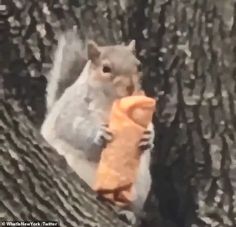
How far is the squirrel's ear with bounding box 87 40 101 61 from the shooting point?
1304 millimetres

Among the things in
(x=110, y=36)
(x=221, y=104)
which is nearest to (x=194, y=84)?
(x=221, y=104)

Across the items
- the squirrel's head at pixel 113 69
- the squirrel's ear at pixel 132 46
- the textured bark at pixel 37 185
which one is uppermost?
the squirrel's ear at pixel 132 46

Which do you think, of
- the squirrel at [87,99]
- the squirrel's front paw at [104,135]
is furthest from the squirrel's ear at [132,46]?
the squirrel's front paw at [104,135]

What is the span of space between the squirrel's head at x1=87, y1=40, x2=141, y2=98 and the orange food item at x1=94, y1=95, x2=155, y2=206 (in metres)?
0.02

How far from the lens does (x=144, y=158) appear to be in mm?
1306

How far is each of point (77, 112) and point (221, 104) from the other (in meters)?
0.24

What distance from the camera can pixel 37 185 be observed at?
4.10ft

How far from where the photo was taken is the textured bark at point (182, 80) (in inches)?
51.8

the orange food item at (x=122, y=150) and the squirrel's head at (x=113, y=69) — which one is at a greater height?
the squirrel's head at (x=113, y=69)

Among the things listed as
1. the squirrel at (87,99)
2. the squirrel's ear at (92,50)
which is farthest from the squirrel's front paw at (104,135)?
the squirrel's ear at (92,50)

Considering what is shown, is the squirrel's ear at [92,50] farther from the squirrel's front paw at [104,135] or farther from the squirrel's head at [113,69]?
the squirrel's front paw at [104,135]

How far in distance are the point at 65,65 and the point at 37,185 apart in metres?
0.20

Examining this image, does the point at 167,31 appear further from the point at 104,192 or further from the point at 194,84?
the point at 104,192

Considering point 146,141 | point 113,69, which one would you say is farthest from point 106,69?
point 146,141
